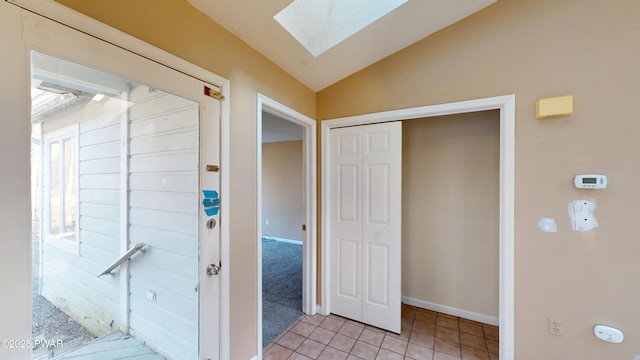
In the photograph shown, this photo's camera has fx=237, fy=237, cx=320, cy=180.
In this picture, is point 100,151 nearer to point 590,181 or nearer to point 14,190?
point 14,190

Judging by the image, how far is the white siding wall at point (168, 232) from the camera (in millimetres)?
1396

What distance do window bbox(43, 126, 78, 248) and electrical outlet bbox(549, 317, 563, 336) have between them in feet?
9.51

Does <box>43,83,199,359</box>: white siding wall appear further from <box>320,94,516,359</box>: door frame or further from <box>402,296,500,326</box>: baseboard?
<box>402,296,500,326</box>: baseboard

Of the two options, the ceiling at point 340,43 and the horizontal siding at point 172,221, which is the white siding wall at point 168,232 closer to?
the horizontal siding at point 172,221

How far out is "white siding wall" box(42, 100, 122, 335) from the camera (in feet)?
3.46

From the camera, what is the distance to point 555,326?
1.66m

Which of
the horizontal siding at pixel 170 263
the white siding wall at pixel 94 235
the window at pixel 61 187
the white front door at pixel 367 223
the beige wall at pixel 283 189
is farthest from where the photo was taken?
the beige wall at pixel 283 189

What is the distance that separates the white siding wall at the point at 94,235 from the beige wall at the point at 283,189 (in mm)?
4491

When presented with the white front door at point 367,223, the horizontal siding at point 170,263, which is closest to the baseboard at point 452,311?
the white front door at point 367,223

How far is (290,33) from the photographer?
5.65ft

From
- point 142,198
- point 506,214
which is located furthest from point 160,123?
point 506,214

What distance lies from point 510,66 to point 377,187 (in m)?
1.39

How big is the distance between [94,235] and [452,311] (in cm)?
317

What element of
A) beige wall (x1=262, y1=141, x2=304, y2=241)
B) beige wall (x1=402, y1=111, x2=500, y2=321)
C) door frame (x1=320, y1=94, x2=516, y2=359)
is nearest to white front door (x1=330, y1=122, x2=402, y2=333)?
beige wall (x1=402, y1=111, x2=500, y2=321)
